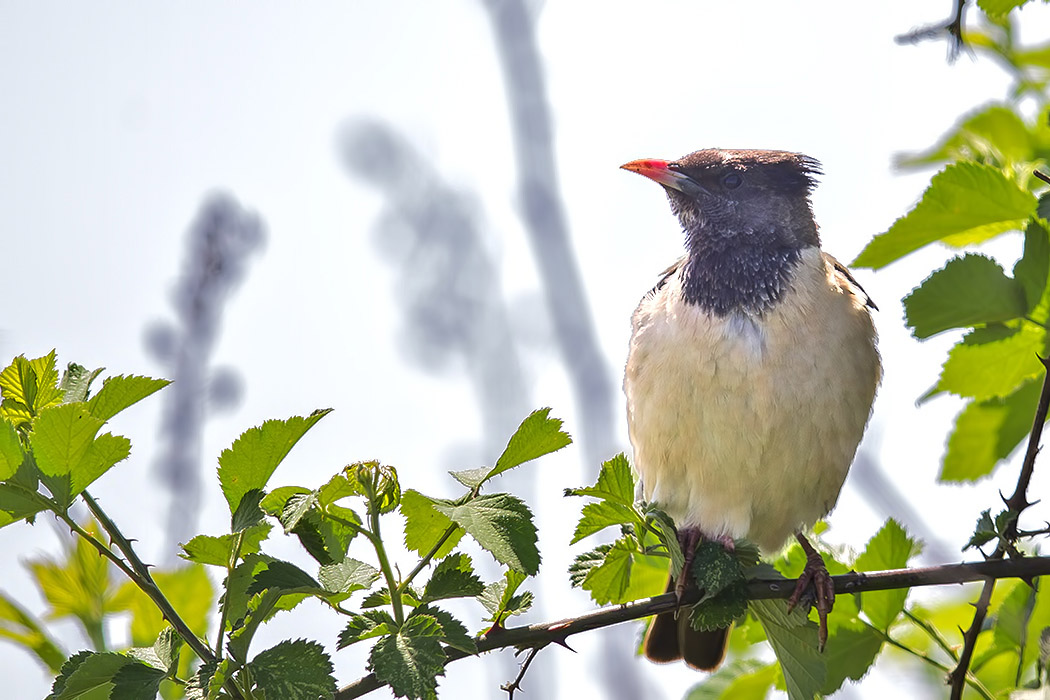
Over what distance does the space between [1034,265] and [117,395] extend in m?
1.70

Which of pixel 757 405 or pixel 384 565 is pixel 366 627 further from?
pixel 757 405

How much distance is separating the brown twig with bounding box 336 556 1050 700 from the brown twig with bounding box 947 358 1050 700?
0.04 m

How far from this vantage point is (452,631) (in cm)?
173

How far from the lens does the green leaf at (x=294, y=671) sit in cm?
163

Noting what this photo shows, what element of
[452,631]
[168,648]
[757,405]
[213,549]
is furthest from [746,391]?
[168,648]

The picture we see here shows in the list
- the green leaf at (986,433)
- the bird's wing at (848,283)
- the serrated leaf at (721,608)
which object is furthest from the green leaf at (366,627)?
the bird's wing at (848,283)

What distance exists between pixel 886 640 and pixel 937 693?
2.19ft

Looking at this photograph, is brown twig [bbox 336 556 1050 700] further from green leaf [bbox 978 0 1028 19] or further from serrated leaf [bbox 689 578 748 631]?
green leaf [bbox 978 0 1028 19]

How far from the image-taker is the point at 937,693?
2.96 m

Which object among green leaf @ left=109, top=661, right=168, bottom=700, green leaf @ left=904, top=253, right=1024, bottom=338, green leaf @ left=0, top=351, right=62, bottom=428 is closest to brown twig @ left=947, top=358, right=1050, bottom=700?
green leaf @ left=904, top=253, right=1024, bottom=338

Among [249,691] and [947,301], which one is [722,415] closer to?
[947,301]

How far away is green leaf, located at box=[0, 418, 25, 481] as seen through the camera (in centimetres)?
170

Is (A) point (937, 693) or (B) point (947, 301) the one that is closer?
(B) point (947, 301)

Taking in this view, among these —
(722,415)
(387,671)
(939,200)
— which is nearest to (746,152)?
(722,415)
